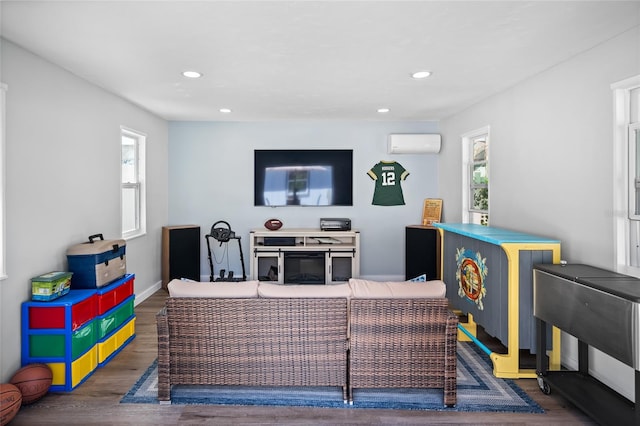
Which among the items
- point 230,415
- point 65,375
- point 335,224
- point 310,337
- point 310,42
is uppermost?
point 310,42

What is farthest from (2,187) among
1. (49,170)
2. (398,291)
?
(398,291)

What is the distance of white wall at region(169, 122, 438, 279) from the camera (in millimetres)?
6090

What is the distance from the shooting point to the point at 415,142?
592 cm

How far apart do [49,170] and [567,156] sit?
163 inches

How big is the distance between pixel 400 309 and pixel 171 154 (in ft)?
15.5

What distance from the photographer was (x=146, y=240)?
523 centimetres

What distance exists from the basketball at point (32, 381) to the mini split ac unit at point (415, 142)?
4824 millimetres

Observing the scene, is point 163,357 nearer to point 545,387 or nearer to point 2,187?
point 2,187

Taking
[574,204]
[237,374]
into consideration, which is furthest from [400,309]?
[574,204]

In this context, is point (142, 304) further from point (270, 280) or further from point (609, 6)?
point (609, 6)

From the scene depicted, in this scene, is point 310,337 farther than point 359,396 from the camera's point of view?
No

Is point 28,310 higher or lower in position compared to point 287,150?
lower

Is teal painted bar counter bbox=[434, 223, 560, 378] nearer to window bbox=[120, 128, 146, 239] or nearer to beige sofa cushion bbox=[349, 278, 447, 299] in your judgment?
beige sofa cushion bbox=[349, 278, 447, 299]

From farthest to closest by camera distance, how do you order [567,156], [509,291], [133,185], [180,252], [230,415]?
1. [180,252]
2. [133,185]
3. [567,156]
4. [509,291]
5. [230,415]
